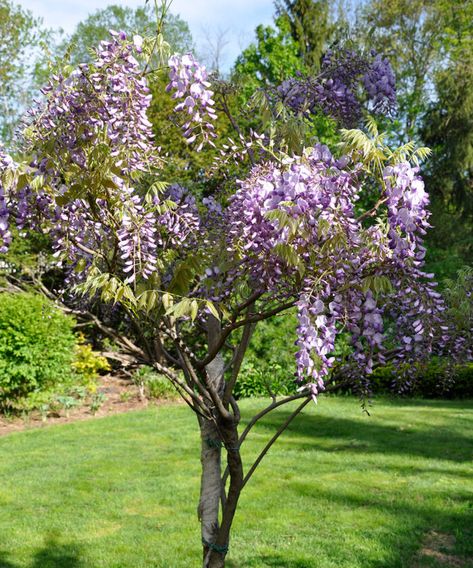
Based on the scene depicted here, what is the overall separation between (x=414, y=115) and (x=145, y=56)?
26.4m

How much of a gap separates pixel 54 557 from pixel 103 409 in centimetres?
623

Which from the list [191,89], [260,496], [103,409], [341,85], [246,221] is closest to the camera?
[246,221]

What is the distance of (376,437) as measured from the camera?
946cm

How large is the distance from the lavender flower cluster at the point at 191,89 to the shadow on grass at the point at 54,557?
12.7 feet

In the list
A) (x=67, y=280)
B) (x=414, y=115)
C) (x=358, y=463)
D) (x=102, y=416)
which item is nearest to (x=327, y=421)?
(x=358, y=463)

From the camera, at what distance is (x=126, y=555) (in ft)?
17.5

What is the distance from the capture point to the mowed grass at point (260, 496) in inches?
212

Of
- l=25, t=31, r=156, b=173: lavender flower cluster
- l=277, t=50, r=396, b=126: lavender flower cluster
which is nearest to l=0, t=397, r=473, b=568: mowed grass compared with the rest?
l=277, t=50, r=396, b=126: lavender flower cluster

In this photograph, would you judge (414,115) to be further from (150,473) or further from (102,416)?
(150,473)

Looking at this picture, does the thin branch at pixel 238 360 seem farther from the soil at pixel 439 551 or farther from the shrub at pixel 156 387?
the shrub at pixel 156 387

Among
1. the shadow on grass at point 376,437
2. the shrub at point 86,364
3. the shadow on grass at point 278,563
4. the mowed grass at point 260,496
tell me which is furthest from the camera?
the shrub at point 86,364

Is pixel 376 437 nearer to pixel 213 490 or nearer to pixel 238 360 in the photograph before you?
pixel 213 490

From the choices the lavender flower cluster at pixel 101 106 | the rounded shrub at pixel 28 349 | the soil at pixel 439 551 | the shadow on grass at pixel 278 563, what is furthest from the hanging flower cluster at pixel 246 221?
the rounded shrub at pixel 28 349

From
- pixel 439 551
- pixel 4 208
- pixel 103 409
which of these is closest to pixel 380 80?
pixel 4 208
